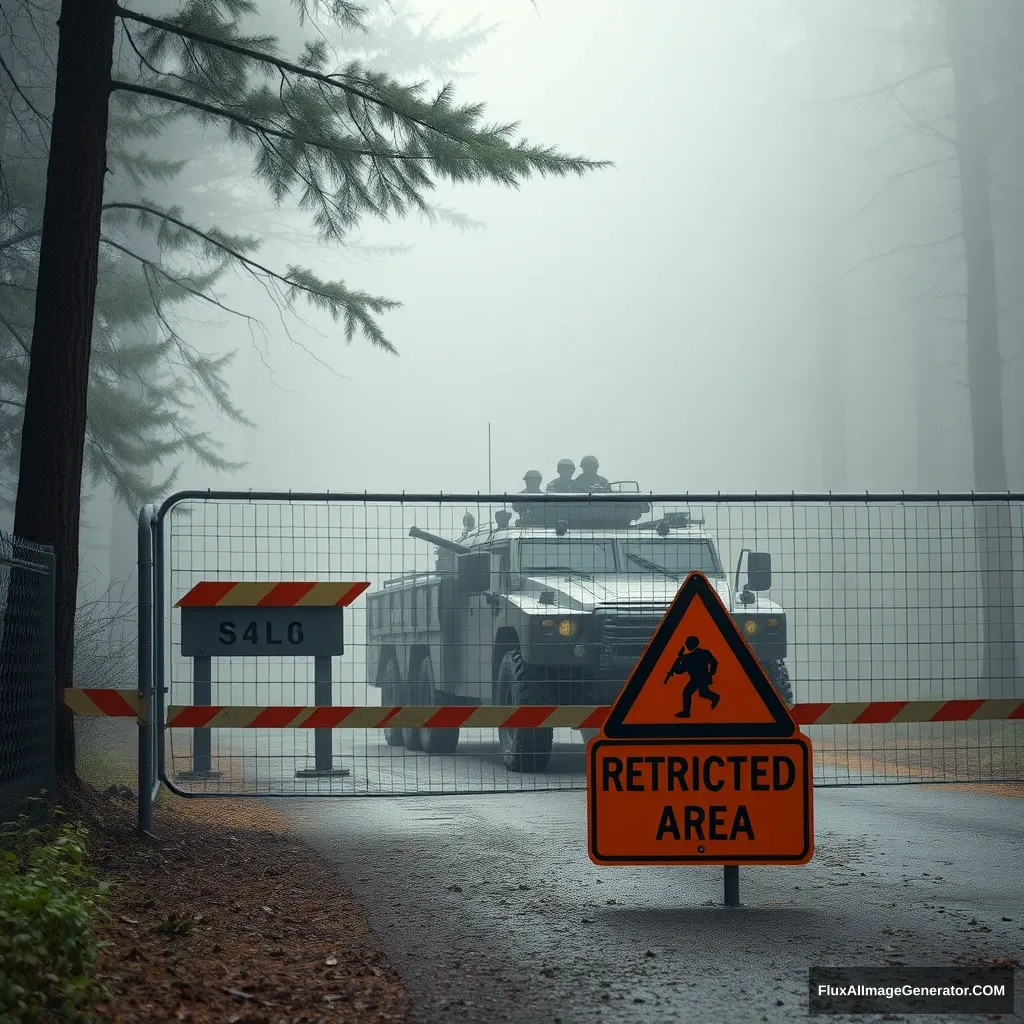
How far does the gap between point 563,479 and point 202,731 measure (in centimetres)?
751

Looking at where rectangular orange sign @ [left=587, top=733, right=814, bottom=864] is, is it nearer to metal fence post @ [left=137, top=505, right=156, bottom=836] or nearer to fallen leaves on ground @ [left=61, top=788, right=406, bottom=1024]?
fallen leaves on ground @ [left=61, top=788, right=406, bottom=1024]

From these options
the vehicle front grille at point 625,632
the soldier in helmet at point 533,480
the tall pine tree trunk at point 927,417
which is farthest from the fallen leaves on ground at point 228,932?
the tall pine tree trunk at point 927,417

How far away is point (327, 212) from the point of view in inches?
441

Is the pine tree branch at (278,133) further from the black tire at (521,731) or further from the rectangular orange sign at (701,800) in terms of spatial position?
the rectangular orange sign at (701,800)

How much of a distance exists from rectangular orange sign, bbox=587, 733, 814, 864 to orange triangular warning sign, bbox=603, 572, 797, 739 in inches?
2.4

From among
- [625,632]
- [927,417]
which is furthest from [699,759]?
[927,417]

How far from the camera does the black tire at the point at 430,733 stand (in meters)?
10.0

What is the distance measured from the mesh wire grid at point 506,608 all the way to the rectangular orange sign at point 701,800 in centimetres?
278

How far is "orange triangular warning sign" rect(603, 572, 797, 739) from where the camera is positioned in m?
6.23

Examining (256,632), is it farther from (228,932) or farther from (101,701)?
(228,932)

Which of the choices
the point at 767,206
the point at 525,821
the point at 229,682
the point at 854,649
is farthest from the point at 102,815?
the point at 767,206

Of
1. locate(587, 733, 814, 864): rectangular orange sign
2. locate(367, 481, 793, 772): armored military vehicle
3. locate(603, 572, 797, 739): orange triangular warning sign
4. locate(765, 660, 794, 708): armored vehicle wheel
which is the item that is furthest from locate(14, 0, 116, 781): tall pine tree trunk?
locate(765, 660, 794, 708): armored vehicle wheel

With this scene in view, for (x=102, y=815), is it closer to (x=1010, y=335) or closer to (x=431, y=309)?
(x=1010, y=335)

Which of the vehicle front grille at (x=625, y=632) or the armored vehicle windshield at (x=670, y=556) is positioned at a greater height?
the armored vehicle windshield at (x=670, y=556)
